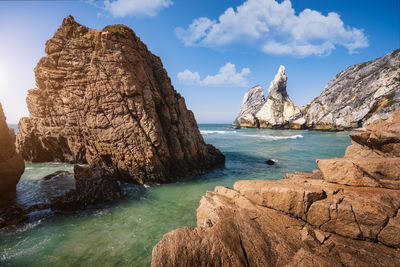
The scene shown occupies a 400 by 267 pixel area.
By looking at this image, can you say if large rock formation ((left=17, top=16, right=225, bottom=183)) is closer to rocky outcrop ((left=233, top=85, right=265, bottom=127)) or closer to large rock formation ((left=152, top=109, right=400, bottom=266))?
large rock formation ((left=152, top=109, right=400, bottom=266))

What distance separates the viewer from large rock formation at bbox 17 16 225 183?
551 inches

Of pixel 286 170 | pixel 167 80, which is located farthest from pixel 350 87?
pixel 167 80

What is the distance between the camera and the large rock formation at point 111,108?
1400 cm

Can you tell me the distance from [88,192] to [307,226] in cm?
1266

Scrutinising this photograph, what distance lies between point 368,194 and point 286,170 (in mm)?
13134

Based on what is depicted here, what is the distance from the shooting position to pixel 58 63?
618 inches

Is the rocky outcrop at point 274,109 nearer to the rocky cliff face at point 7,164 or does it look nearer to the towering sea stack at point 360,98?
the towering sea stack at point 360,98

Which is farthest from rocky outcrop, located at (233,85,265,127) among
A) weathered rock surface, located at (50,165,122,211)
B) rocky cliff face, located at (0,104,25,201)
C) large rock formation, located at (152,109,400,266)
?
rocky cliff face, located at (0,104,25,201)

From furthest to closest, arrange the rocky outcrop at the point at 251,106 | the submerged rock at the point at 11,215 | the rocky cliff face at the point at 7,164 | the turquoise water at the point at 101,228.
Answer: the rocky outcrop at the point at 251,106
the rocky cliff face at the point at 7,164
the submerged rock at the point at 11,215
the turquoise water at the point at 101,228

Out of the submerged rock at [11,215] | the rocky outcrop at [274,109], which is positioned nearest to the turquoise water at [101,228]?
the submerged rock at [11,215]

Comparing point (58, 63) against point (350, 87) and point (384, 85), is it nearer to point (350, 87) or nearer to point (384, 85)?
point (384, 85)

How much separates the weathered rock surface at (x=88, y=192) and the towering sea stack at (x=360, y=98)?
271ft

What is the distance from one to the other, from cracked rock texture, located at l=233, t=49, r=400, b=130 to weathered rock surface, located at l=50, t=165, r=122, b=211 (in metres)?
79.0

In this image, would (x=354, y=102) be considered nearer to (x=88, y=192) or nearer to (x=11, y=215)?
(x=88, y=192)
